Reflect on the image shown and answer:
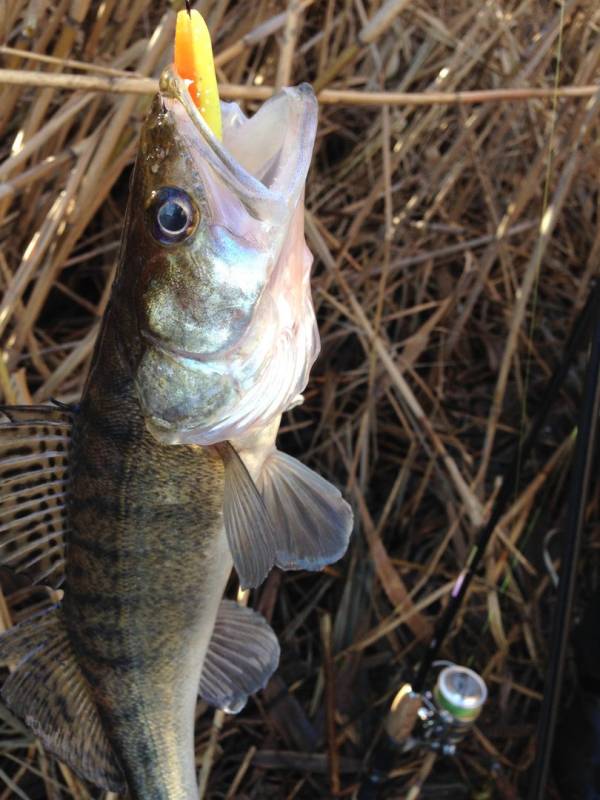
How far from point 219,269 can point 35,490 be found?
468mm

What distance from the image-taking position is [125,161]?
6.61 feet

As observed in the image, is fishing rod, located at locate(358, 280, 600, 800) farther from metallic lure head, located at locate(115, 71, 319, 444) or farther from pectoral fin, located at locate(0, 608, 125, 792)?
metallic lure head, located at locate(115, 71, 319, 444)

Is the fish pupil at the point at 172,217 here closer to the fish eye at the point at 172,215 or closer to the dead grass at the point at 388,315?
the fish eye at the point at 172,215

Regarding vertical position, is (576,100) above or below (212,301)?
above

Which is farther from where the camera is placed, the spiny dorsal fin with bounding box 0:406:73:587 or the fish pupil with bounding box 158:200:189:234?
the spiny dorsal fin with bounding box 0:406:73:587

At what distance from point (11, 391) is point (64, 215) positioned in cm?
47

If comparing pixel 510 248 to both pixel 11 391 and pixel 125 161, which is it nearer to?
pixel 125 161

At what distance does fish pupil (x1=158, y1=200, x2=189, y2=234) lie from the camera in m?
1.04

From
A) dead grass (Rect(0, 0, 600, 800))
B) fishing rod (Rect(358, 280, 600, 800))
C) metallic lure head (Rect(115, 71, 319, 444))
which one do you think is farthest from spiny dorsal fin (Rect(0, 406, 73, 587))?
fishing rod (Rect(358, 280, 600, 800))

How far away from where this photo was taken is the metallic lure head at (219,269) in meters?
1.02

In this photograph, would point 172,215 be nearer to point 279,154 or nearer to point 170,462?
point 279,154

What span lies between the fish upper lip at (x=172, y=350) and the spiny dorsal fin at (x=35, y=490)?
19cm

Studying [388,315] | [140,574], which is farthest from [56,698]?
[388,315]

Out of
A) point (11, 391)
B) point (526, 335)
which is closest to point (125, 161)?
point (11, 391)
